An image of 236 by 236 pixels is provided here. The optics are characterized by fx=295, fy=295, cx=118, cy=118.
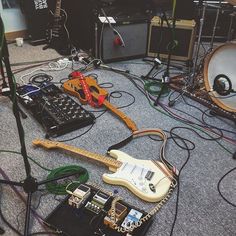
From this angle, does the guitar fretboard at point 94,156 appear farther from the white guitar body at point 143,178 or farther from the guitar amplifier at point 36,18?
the guitar amplifier at point 36,18

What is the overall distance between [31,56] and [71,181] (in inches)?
68.4

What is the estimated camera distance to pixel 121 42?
2.60 m

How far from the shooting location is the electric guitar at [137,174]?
54.4 inches

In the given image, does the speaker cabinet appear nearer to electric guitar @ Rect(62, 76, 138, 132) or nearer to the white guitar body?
electric guitar @ Rect(62, 76, 138, 132)

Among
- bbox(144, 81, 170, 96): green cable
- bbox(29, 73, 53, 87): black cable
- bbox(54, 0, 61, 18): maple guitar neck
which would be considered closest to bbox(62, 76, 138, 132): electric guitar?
bbox(29, 73, 53, 87): black cable

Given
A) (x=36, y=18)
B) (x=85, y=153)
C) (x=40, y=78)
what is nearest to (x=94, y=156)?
(x=85, y=153)

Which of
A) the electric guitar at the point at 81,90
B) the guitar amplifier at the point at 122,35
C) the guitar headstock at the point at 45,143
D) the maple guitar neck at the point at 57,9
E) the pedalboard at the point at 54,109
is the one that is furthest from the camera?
the maple guitar neck at the point at 57,9

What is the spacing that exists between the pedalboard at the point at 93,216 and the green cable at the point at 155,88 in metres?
1.11

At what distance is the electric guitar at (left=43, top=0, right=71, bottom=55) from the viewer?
9.21 feet

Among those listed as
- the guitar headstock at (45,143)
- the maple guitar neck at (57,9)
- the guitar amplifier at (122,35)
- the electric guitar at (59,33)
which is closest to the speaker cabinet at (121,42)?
the guitar amplifier at (122,35)

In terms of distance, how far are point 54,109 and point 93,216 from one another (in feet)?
2.77

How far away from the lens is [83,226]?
3.98 ft

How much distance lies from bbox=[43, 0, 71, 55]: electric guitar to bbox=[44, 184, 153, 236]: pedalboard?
1876 millimetres

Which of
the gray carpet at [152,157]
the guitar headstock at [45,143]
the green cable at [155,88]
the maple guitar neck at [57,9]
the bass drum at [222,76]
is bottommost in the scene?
the gray carpet at [152,157]
